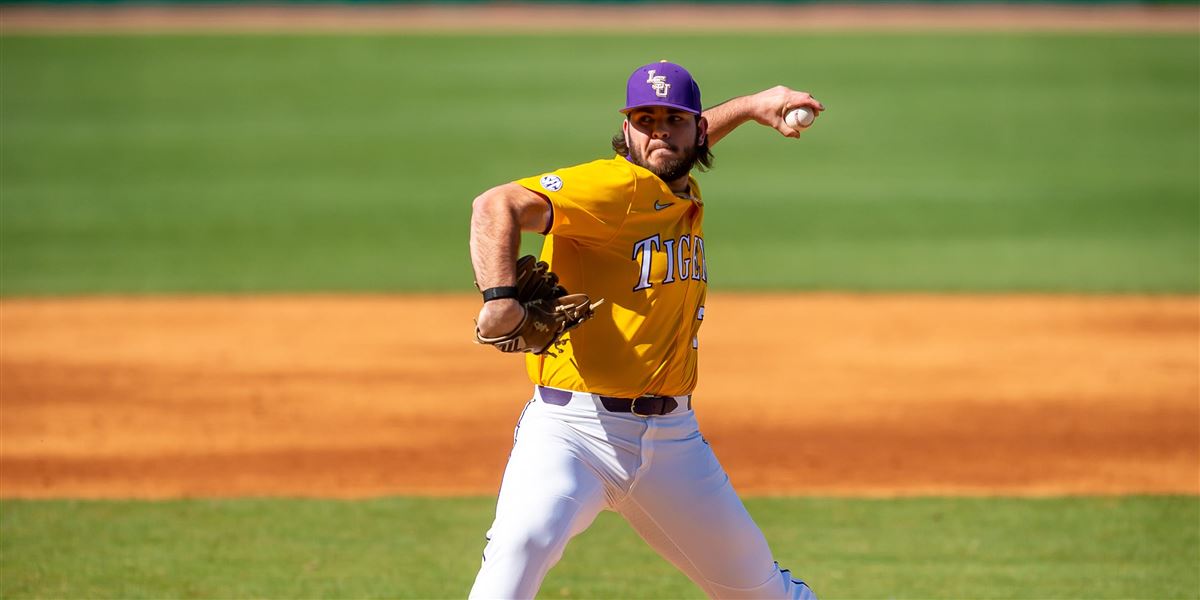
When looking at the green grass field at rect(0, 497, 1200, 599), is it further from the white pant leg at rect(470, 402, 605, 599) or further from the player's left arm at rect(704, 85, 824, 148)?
the player's left arm at rect(704, 85, 824, 148)

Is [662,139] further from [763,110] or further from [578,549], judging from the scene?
[578,549]

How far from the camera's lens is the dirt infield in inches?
1240

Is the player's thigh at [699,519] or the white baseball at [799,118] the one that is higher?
the white baseball at [799,118]

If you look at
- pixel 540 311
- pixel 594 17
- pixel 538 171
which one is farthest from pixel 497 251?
pixel 594 17

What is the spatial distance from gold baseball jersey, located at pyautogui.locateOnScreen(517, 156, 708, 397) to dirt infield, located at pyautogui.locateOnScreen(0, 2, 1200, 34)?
2763 cm

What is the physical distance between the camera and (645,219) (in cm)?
437

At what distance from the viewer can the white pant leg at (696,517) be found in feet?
14.4

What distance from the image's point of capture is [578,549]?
691 centimetres

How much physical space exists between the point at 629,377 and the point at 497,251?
30.0 inches

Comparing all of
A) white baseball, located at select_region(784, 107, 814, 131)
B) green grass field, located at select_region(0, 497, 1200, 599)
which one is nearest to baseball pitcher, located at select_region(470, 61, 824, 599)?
white baseball, located at select_region(784, 107, 814, 131)

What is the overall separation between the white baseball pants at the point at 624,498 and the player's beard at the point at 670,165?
0.75 m

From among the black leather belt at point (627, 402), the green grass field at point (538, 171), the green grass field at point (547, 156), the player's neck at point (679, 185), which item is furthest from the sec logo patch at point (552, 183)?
the green grass field at point (547, 156)

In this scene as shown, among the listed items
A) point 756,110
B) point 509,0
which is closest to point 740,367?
Result: point 756,110

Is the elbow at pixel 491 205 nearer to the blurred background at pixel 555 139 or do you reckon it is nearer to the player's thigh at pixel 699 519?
the player's thigh at pixel 699 519
